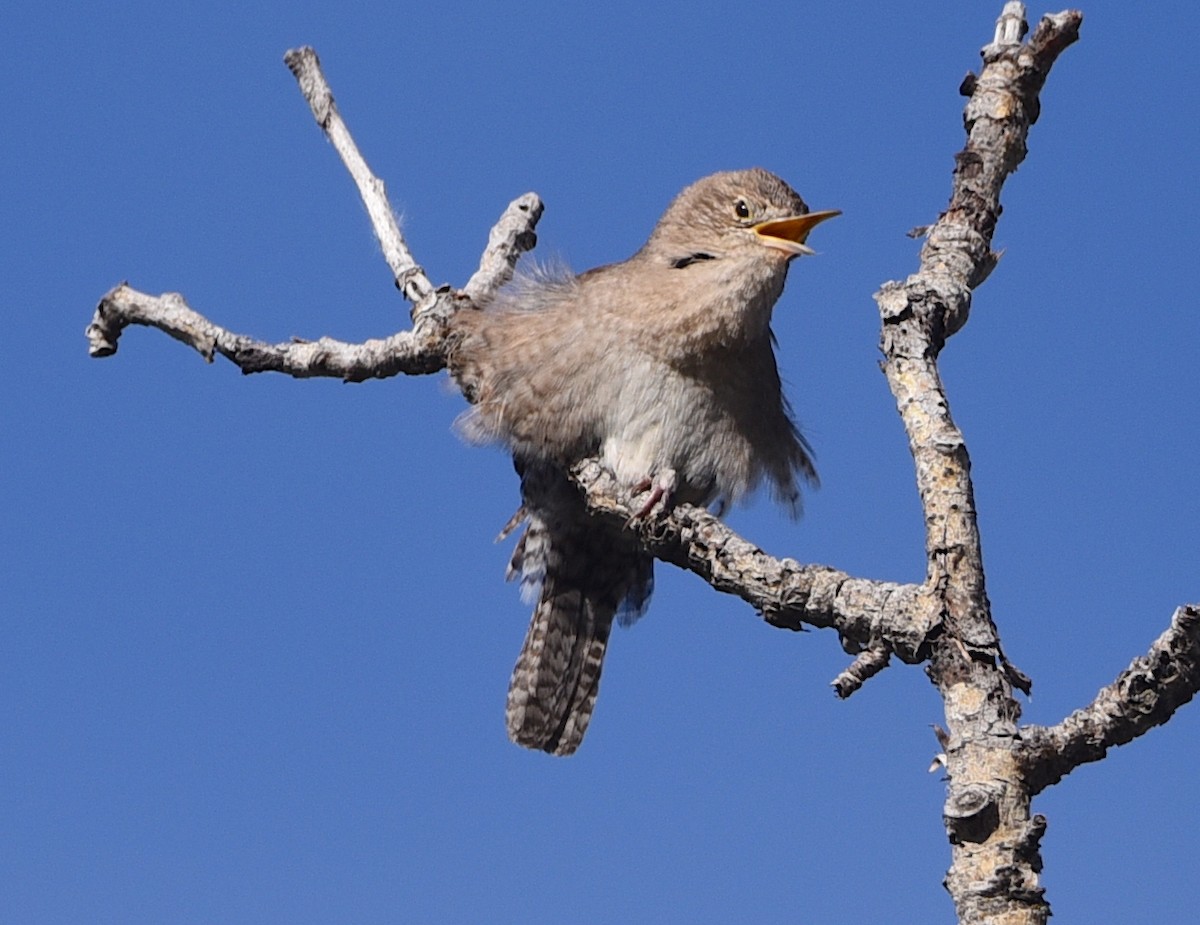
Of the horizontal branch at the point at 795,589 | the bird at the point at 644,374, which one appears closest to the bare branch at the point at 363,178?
the bird at the point at 644,374

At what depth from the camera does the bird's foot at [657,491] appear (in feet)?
14.7

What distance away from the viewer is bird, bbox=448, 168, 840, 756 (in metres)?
4.92

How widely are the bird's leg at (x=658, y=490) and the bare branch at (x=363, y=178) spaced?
1.01 m

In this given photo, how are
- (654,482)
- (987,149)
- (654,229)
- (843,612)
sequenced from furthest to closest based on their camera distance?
(654,229) → (654,482) → (987,149) → (843,612)

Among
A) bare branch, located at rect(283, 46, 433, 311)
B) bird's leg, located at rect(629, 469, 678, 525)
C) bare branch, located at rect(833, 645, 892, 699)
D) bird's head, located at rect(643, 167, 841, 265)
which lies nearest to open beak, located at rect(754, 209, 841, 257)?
bird's head, located at rect(643, 167, 841, 265)

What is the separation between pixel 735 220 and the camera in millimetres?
5109

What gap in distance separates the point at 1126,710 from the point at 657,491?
193cm

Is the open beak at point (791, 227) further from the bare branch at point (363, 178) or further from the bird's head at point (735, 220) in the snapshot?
the bare branch at point (363, 178)

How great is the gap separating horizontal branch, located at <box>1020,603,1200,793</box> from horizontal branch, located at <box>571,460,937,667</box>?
0.36 metres

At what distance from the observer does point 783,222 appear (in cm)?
503

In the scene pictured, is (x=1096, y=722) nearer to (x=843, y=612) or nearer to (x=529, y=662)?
(x=843, y=612)

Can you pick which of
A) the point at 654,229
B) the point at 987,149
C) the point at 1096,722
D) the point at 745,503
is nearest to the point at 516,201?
the point at 654,229

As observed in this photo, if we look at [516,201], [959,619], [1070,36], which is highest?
[516,201]

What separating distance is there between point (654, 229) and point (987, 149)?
1623 mm
